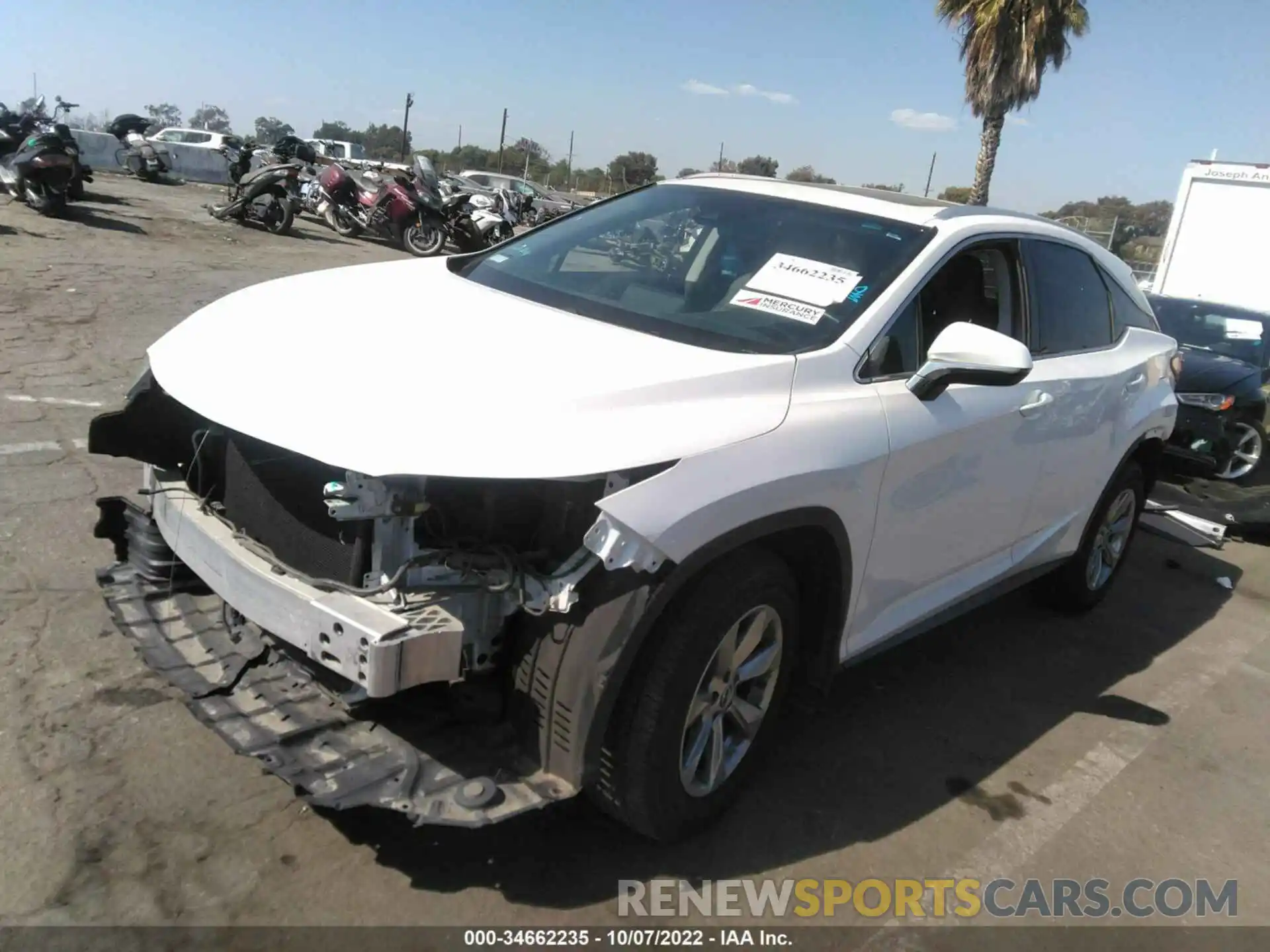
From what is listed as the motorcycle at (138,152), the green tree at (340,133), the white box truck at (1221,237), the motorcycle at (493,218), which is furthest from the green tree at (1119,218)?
the green tree at (340,133)

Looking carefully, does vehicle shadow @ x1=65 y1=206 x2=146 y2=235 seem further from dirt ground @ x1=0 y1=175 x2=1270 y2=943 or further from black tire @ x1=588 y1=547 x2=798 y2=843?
black tire @ x1=588 y1=547 x2=798 y2=843

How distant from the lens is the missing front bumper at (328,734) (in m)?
2.46

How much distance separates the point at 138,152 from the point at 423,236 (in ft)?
30.8

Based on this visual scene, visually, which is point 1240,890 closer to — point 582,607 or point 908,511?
point 908,511

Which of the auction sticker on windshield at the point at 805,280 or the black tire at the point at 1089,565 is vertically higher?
the auction sticker on windshield at the point at 805,280

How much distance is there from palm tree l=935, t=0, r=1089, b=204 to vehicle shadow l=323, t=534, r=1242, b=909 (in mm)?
16057

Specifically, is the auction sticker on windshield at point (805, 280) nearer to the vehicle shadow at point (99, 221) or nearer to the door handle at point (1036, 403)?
the door handle at point (1036, 403)

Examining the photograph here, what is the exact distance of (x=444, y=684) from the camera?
2.72m

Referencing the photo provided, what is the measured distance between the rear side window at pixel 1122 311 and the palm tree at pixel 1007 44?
50.5 ft

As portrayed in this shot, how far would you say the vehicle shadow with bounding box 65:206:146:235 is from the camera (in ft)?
43.1

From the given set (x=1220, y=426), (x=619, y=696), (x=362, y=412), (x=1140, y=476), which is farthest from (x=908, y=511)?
(x=1220, y=426)

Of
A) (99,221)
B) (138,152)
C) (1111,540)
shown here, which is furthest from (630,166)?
(1111,540)

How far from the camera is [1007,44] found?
19.6 meters

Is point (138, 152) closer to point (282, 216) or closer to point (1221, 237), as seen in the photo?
point (282, 216)
